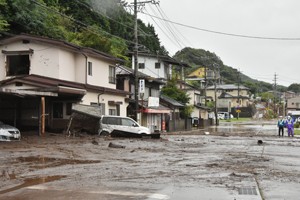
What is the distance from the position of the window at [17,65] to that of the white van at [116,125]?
22.3ft

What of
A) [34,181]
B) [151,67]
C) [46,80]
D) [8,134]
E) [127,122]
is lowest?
[34,181]

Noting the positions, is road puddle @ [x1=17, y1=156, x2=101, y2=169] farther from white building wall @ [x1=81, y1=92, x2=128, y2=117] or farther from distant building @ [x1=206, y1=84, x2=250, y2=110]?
distant building @ [x1=206, y1=84, x2=250, y2=110]

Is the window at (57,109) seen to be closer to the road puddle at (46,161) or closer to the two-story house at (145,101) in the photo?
the two-story house at (145,101)

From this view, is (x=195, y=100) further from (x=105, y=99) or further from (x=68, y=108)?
(x=68, y=108)

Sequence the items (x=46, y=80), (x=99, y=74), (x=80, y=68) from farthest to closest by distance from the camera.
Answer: (x=99, y=74) < (x=80, y=68) < (x=46, y=80)

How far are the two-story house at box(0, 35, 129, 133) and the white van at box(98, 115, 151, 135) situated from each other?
1.92 m

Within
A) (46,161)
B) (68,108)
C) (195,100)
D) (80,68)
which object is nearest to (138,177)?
(46,161)

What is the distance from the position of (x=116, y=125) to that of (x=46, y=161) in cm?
1282

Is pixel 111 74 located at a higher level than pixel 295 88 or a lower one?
lower

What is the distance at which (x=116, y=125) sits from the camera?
2605 centimetres

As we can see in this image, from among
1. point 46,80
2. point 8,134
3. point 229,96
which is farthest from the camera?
point 229,96

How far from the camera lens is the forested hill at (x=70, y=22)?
1444 inches

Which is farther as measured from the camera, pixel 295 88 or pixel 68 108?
pixel 295 88

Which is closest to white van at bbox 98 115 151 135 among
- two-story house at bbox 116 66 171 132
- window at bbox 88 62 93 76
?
window at bbox 88 62 93 76
